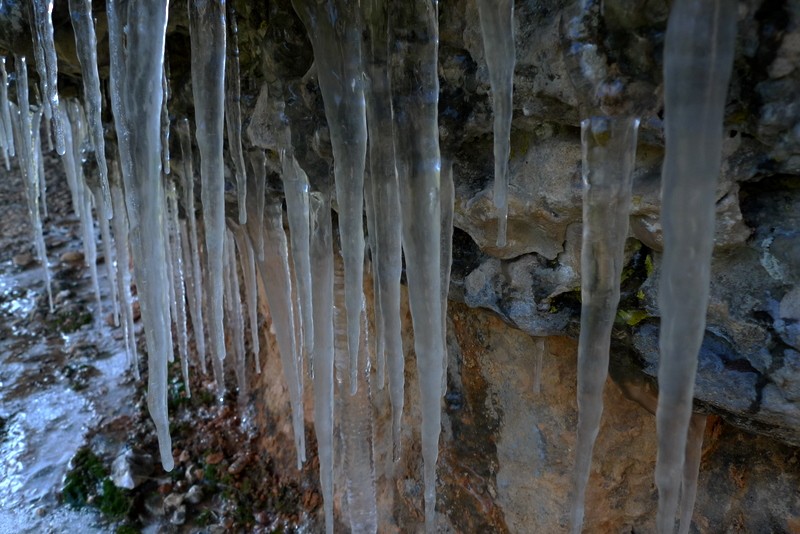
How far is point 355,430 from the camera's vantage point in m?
2.79

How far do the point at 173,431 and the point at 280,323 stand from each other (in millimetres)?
2204

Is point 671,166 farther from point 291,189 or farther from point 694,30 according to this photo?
point 291,189

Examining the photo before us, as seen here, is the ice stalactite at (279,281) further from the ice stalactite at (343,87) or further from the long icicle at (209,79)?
the ice stalactite at (343,87)

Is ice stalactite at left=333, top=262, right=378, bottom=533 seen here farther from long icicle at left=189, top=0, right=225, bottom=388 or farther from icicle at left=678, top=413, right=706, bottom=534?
icicle at left=678, top=413, right=706, bottom=534

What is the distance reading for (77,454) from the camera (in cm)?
395

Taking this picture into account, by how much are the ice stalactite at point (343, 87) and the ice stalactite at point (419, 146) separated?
0.10 meters

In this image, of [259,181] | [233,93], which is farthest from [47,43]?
[259,181]

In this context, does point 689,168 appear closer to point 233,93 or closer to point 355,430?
point 233,93

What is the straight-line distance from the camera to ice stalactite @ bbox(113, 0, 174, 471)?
1380 millimetres

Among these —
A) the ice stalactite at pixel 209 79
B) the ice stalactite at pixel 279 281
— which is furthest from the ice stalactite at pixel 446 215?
the ice stalactite at pixel 279 281

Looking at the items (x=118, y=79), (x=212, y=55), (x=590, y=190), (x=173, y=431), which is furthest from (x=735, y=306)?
(x=173, y=431)

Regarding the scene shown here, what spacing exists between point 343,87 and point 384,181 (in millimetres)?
263

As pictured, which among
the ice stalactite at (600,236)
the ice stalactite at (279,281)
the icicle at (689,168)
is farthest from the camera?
the ice stalactite at (279,281)

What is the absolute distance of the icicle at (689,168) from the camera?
963 mm
